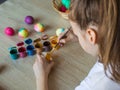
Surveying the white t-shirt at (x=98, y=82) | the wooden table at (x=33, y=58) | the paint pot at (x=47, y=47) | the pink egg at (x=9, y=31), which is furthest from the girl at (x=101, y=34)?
the pink egg at (x=9, y=31)

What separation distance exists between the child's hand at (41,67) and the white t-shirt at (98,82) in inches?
5.4

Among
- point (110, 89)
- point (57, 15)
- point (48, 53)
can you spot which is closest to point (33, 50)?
point (48, 53)

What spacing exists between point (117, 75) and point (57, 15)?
1.71 feet

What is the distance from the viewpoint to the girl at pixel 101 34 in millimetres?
484

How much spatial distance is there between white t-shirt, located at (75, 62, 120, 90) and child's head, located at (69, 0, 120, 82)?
0.07ft

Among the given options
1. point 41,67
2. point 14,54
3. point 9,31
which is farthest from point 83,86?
point 9,31

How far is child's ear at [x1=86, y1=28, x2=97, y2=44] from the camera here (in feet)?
1.77

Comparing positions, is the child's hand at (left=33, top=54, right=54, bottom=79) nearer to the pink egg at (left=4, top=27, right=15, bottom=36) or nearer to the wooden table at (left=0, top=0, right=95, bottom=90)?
the wooden table at (left=0, top=0, right=95, bottom=90)

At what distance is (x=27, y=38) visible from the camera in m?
0.95

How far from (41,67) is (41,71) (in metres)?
0.02

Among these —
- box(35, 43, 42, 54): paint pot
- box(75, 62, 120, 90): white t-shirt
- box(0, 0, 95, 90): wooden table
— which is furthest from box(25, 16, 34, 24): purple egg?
box(75, 62, 120, 90): white t-shirt

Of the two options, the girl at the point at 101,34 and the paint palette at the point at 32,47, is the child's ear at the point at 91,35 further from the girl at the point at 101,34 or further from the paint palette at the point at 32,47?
the paint palette at the point at 32,47

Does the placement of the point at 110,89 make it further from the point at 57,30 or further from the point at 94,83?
the point at 57,30

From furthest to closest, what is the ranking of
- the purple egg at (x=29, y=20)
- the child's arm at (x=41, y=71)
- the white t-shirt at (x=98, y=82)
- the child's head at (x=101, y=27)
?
the purple egg at (x=29, y=20), the child's arm at (x=41, y=71), the white t-shirt at (x=98, y=82), the child's head at (x=101, y=27)
